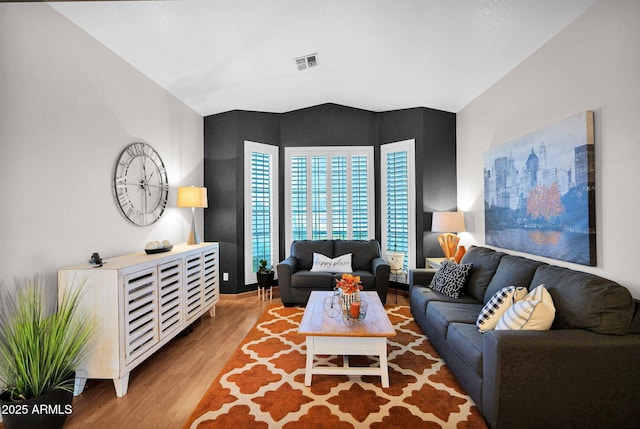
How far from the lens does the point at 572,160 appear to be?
2.53m

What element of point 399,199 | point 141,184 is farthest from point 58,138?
point 399,199

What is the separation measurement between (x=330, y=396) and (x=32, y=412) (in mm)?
1804

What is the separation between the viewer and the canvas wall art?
2418mm

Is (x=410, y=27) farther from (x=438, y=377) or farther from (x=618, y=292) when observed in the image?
(x=438, y=377)

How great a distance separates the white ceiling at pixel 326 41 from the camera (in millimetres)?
2666

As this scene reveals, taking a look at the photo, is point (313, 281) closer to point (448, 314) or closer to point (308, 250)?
point (308, 250)

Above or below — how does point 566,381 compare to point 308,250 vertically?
below

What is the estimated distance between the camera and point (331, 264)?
462 cm

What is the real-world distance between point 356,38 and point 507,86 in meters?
1.75

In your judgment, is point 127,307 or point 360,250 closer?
point 127,307

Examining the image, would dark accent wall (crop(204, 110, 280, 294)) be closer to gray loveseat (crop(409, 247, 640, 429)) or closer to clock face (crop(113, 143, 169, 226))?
clock face (crop(113, 143, 169, 226))

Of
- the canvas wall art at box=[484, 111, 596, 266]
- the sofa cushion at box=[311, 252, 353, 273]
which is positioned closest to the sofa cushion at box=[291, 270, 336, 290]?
the sofa cushion at box=[311, 252, 353, 273]

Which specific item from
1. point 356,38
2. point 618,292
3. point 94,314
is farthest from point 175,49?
point 618,292

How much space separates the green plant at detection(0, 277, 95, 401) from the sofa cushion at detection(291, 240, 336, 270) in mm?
2906
